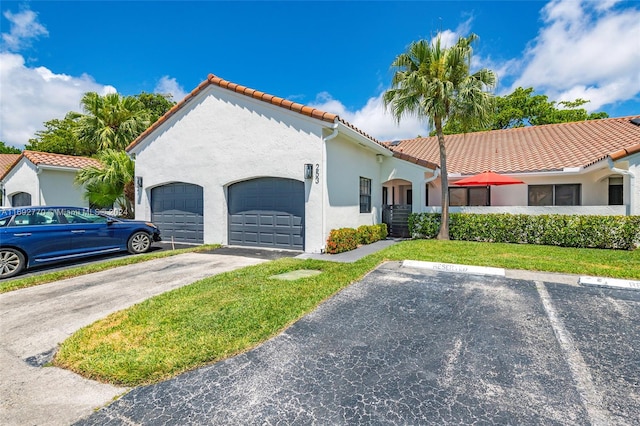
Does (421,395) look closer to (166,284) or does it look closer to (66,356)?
(66,356)

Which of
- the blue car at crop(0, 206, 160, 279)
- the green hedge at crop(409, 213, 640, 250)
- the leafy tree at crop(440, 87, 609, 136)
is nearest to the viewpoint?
the blue car at crop(0, 206, 160, 279)

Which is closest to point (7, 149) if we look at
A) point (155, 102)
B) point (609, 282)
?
point (155, 102)

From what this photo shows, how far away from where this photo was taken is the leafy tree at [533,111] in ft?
88.7

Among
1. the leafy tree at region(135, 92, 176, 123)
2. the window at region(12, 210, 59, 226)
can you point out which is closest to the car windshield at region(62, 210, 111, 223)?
the window at region(12, 210, 59, 226)

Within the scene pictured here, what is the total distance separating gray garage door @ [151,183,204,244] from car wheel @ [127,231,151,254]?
1.99 m

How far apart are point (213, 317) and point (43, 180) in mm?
19181

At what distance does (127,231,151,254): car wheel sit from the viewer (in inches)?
374

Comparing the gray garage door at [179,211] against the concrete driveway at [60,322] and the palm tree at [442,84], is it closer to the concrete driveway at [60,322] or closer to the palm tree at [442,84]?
the concrete driveway at [60,322]

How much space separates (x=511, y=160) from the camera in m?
14.4

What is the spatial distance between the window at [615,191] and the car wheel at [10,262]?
20.3m

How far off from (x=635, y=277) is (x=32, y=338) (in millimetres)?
10672

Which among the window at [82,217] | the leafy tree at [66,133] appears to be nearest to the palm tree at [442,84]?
the window at [82,217]

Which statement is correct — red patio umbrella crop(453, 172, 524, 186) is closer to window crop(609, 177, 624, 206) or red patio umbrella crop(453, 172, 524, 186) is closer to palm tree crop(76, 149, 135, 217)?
window crop(609, 177, 624, 206)

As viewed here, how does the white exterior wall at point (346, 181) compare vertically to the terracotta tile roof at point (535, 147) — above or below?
below
